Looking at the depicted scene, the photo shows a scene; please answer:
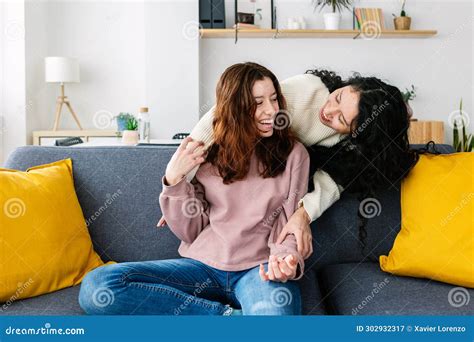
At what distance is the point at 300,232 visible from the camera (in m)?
1.63

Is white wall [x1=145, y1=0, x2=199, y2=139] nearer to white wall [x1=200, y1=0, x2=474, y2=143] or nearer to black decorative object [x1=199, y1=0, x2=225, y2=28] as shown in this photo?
black decorative object [x1=199, y1=0, x2=225, y2=28]

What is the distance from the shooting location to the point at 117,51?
525 centimetres

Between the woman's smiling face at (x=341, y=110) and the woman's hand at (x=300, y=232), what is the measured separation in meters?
0.32

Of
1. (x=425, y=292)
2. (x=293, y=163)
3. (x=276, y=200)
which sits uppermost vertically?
(x=293, y=163)

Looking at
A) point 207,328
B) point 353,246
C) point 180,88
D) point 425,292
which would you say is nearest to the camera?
point 207,328

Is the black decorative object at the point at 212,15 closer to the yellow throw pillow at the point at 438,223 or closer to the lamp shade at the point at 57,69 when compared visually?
the lamp shade at the point at 57,69

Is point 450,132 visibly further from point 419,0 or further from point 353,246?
point 353,246

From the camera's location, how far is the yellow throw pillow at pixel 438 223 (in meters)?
1.67

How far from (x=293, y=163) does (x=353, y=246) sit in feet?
1.30

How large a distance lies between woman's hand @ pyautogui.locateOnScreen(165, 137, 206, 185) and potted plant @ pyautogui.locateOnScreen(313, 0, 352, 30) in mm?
3622

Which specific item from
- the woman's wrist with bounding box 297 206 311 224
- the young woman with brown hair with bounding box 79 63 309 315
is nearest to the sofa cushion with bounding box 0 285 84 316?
the young woman with brown hair with bounding box 79 63 309 315

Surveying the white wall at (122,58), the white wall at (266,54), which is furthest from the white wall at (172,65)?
the white wall at (266,54)

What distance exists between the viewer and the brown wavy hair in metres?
1.72

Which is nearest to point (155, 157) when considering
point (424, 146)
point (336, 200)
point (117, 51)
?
point (336, 200)
